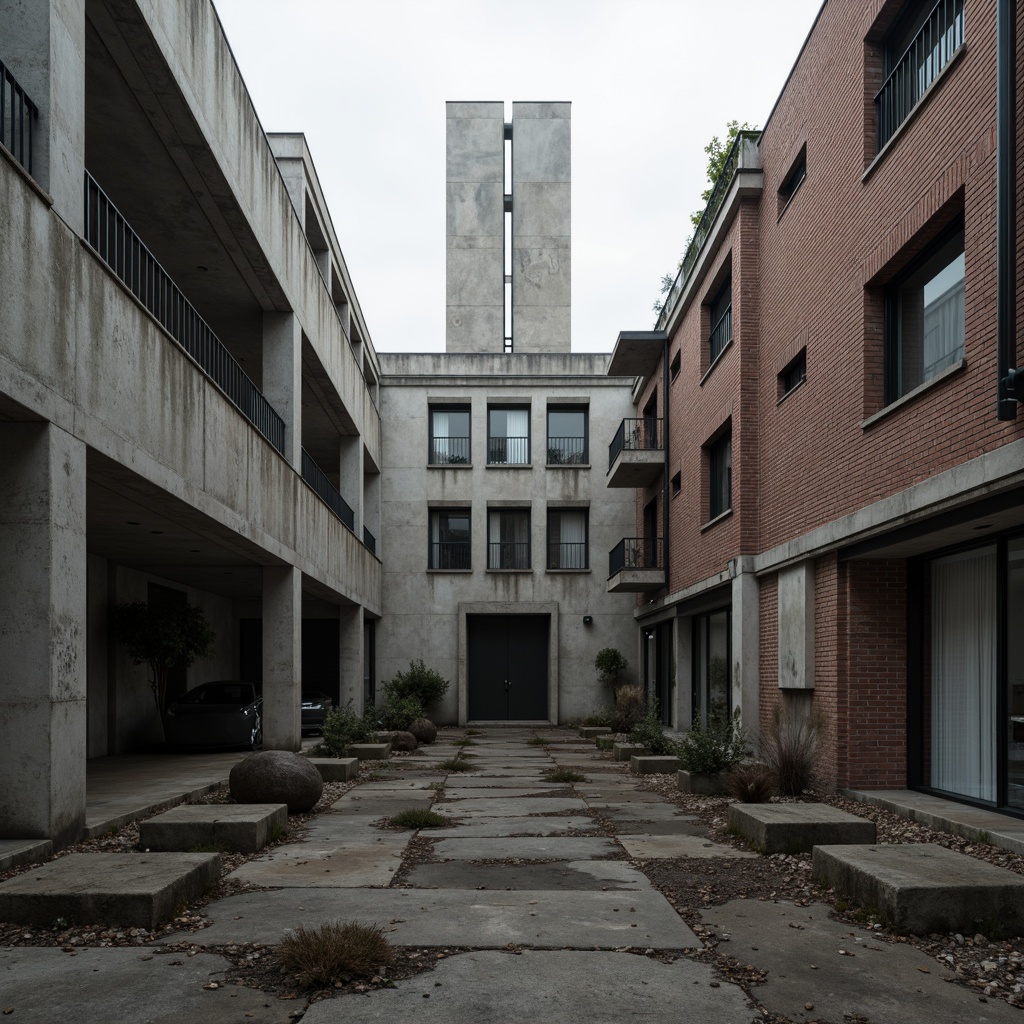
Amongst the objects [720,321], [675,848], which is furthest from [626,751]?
[675,848]

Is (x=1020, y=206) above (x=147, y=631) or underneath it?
above

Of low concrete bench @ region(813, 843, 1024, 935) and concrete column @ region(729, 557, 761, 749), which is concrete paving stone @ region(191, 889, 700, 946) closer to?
low concrete bench @ region(813, 843, 1024, 935)

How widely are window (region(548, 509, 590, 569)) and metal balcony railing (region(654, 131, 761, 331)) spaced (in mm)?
8320

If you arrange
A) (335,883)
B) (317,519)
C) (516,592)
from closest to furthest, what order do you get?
(335,883), (317,519), (516,592)

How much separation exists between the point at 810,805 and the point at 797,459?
19.6 feet

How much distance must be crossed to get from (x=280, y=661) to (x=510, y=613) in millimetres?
14190

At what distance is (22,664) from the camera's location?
792cm

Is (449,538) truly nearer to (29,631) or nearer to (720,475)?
(720,475)

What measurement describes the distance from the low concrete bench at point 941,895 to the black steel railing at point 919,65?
297 inches

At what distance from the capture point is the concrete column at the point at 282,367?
17.0 m

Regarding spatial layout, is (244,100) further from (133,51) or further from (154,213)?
(133,51)

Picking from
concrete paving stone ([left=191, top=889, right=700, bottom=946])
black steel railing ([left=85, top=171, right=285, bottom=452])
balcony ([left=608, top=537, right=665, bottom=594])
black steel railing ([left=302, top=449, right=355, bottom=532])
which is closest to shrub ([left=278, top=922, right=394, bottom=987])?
concrete paving stone ([left=191, top=889, right=700, bottom=946])

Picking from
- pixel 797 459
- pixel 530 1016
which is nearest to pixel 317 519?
pixel 797 459

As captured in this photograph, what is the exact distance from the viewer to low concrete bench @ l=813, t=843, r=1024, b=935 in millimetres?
6242
